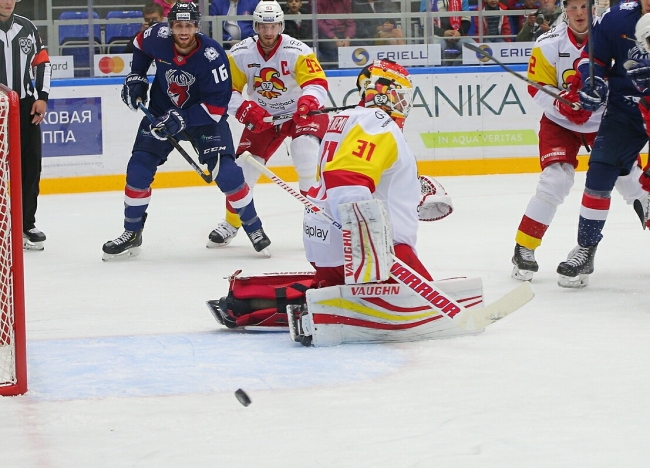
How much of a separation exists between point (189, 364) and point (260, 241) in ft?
7.55

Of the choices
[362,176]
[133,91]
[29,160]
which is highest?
[133,91]

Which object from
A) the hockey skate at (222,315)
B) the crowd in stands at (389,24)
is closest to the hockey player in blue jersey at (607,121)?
the hockey skate at (222,315)

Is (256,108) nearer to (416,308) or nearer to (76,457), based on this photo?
(416,308)

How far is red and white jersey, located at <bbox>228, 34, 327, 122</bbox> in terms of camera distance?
5.88 metres

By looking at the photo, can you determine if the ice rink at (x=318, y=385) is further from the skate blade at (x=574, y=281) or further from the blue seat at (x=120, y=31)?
the blue seat at (x=120, y=31)

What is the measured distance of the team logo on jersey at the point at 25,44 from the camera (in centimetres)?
577

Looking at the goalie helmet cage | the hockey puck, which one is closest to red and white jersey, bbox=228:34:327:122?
the goalie helmet cage

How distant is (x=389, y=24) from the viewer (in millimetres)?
8742

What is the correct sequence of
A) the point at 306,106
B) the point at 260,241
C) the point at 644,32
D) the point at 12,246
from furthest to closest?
the point at 306,106 → the point at 260,241 → the point at 644,32 → the point at 12,246

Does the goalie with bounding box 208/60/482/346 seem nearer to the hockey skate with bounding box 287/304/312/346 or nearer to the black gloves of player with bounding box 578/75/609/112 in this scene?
the hockey skate with bounding box 287/304/312/346

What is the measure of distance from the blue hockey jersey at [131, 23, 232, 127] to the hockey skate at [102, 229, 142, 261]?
59 cm

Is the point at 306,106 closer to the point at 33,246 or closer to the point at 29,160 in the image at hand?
the point at 29,160

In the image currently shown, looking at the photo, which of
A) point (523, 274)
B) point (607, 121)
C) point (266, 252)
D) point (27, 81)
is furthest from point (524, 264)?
point (27, 81)

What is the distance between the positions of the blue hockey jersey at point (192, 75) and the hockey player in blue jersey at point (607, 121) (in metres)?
1.74
